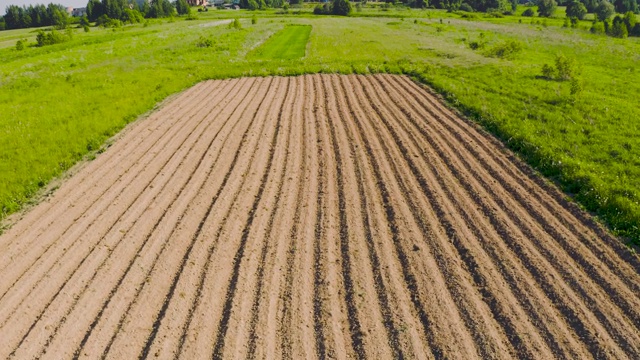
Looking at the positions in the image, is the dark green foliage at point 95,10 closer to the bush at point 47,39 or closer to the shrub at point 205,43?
the bush at point 47,39

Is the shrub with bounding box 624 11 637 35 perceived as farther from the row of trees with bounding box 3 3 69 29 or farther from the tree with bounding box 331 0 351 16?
the row of trees with bounding box 3 3 69 29

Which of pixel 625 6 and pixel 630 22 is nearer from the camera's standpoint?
pixel 630 22

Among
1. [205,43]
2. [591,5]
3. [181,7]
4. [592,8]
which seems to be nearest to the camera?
[205,43]

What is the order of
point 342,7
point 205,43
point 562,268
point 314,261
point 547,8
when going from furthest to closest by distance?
point 342,7 → point 547,8 → point 205,43 → point 314,261 → point 562,268

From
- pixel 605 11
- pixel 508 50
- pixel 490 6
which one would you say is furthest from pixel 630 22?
pixel 490 6

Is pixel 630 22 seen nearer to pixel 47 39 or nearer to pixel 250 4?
pixel 47 39

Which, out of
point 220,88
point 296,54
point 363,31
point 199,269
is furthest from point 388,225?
point 363,31

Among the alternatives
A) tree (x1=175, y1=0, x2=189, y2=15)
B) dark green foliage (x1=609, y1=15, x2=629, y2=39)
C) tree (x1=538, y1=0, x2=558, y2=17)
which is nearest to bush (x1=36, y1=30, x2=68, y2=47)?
dark green foliage (x1=609, y1=15, x2=629, y2=39)
